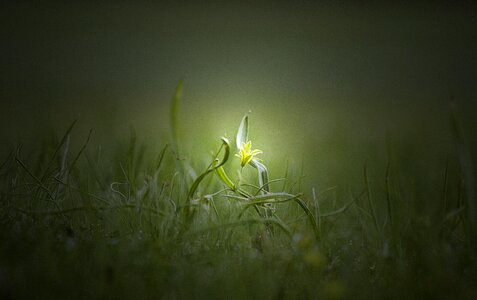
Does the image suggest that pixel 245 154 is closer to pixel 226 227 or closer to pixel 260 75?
pixel 226 227

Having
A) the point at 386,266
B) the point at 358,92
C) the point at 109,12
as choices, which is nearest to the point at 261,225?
the point at 386,266

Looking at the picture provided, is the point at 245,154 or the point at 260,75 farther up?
the point at 260,75

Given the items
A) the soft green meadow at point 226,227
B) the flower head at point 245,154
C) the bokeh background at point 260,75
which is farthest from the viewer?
the bokeh background at point 260,75

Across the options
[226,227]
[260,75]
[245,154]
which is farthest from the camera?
[260,75]

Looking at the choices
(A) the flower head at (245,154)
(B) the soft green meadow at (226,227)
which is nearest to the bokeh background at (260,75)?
(B) the soft green meadow at (226,227)

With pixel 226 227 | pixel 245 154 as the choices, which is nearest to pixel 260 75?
pixel 245 154

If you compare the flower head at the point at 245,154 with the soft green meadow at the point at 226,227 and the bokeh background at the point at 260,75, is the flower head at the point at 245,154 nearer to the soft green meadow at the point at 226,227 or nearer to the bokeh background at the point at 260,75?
the soft green meadow at the point at 226,227

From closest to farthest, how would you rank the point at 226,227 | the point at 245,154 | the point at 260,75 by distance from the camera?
1. the point at 226,227
2. the point at 245,154
3. the point at 260,75
